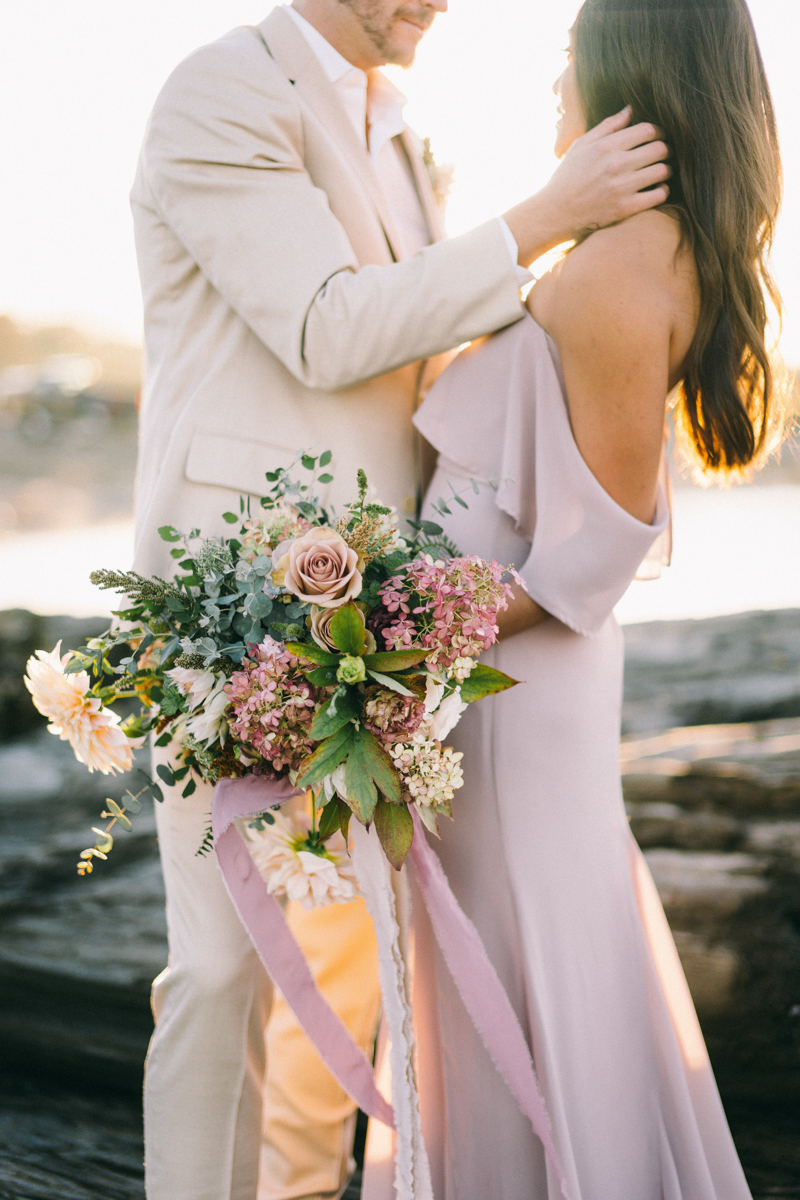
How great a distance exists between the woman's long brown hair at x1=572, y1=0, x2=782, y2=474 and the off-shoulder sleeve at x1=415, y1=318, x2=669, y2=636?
0.30m

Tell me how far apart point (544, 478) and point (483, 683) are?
0.46 metres

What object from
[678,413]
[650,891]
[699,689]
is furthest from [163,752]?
[699,689]

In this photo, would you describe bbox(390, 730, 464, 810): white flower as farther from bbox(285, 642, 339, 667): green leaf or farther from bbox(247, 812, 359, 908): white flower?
bbox(247, 812, 359, 908): white flower

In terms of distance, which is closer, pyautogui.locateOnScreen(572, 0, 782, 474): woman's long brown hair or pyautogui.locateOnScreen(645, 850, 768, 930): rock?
pyautogui.locateOnScreen(572, 0, 782, 474): woman's long brown hair

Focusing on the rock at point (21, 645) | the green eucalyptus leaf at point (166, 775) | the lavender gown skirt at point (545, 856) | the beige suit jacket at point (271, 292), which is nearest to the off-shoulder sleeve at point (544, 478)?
the lavender gown skirt at point (545, 856)

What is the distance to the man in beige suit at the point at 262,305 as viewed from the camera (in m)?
1.77

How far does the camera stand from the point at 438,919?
173 centimetres

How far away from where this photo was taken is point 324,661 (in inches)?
58.0

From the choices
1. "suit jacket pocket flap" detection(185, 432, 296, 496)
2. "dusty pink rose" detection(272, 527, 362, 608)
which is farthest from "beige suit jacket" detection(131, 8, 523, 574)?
"dusty pink rose" detection(272, 527, 362, 608)

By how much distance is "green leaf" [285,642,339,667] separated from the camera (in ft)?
4.82

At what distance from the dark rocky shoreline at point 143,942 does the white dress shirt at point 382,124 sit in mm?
2068

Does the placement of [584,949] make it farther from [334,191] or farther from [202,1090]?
[334,191]

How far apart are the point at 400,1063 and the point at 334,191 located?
5.31 feet

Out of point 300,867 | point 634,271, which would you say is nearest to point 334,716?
point 300,867
